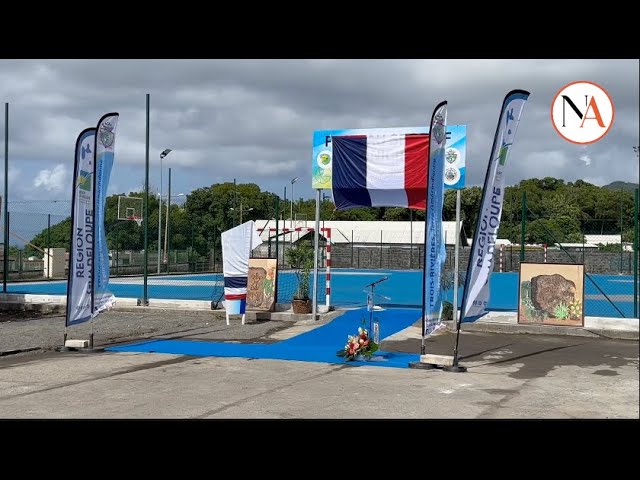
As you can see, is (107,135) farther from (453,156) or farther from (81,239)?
(453,156)

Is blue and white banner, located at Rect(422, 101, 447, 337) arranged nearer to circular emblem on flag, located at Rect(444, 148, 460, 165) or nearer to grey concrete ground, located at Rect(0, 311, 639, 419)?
grey concrete ground, located at Rect(0, 311, 639, 419)

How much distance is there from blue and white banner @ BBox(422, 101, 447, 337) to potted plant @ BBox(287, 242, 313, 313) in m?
6.53

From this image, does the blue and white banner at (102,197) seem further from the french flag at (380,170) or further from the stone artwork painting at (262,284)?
the stone artwork painting at (262,284)

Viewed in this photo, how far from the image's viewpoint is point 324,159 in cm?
1658

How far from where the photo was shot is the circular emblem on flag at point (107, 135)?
41.0 feet

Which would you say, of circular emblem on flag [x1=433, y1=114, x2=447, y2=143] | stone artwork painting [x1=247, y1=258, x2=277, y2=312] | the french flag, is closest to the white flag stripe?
the french flag

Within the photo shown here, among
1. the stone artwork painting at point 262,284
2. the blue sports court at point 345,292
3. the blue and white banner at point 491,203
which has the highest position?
the blue and white banner at point 491,203

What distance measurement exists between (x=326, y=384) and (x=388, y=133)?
25.9 ft

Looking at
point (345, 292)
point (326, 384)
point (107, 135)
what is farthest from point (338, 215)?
point (326, 384)

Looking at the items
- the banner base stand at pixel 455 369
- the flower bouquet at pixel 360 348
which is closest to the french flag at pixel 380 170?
the flower bouquet at pixel 360 348

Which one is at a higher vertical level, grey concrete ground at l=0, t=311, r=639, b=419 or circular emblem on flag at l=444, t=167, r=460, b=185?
circular emblem on flag at l=444, t=167, r=460, b=185

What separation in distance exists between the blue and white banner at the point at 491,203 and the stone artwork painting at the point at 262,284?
848 cm

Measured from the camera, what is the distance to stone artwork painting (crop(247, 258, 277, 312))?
1781 cm

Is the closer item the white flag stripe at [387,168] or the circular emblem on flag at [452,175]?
the circular emblem on flag at [452,175]
